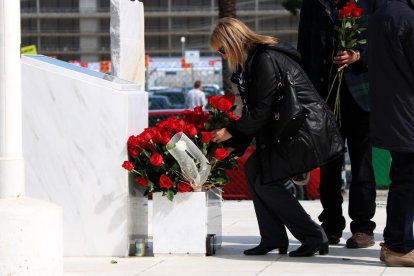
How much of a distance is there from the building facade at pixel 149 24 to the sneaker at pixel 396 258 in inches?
3788

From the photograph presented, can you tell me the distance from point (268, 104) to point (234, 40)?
19.7 inches

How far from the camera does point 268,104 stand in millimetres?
6902

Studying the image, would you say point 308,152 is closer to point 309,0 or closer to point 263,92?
point 263,92

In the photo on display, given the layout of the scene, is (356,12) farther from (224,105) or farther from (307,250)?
(307,250)

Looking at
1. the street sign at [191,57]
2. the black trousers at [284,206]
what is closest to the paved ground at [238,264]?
the black trousers at [284,206]

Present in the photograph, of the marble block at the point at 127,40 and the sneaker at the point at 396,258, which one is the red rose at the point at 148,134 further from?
the sneaker at the point at 396,258

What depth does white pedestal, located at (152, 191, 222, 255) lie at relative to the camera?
7.29 m

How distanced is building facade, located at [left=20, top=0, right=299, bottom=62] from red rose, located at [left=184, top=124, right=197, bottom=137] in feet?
313

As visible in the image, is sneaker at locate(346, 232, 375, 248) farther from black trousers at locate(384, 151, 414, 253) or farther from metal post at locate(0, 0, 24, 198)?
metal post at locate(0, 0, 24, 198)

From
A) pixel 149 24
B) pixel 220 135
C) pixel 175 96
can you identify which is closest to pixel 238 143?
pixel 220 135

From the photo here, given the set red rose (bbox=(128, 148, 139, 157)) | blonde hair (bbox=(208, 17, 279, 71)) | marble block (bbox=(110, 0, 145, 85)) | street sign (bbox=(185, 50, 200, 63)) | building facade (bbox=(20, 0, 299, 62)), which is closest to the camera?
blonde hair (bbox=(208, 17, 279, 71))

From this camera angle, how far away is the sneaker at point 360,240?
762 centimetres

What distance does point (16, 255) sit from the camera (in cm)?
603

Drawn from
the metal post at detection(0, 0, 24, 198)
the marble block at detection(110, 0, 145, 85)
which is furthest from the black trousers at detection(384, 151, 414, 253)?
the marble block at detection(110, 0, 145, 85)
